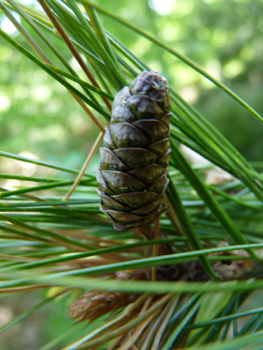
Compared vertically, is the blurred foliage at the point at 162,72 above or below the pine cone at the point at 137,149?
above

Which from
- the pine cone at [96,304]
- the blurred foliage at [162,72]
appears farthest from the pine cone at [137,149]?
the blurred foliage at [162,72]

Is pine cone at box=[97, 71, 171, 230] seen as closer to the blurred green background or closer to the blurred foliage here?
the blurred green background

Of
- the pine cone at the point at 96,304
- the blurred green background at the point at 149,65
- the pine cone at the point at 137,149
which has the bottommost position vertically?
the pine cone at the point at 96,304

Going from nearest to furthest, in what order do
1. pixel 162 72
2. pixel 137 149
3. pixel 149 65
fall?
pixel 137 149 → pixel 162 72 → pixel 149 65

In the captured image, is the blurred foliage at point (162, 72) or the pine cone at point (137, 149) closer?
the pine cone at point (137, 149)

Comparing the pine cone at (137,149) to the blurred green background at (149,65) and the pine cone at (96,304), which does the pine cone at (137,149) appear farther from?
the blurred green background at (149,65)

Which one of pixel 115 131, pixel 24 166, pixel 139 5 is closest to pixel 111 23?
pixel 139 5

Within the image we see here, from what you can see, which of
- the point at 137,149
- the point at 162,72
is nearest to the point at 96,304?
the point at 137,149

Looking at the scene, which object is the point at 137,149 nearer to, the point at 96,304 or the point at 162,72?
the point at 96,304
